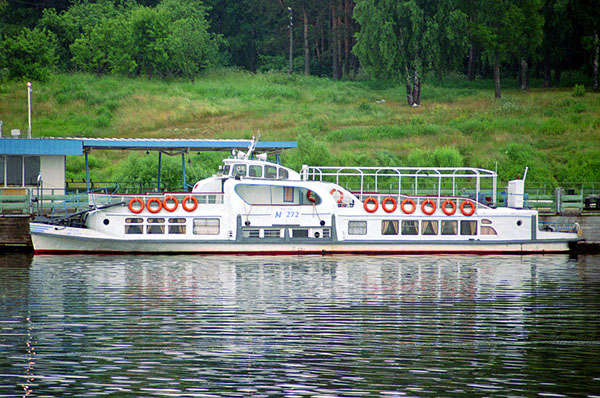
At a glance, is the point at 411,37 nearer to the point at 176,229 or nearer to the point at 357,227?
the point at 357,227

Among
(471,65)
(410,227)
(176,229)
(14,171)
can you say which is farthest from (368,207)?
(471,65)

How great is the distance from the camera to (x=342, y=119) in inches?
3280

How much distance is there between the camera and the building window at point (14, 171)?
145 ft

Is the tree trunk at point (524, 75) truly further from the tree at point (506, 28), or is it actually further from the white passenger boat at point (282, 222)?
the white passenger boat at point (282, 222)

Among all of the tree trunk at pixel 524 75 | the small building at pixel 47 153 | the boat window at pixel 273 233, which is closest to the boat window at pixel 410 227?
the boat window at pixel 273 233

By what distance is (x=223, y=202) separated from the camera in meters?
40.3

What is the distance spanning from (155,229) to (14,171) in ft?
32.6

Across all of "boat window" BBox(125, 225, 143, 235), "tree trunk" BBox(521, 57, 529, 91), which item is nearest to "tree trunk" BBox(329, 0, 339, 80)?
"tree trunk" BBox(521, 57, 529, 91)

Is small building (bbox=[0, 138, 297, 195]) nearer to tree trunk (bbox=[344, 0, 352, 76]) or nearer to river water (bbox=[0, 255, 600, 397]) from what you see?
river water (bbox=[0, 255, 600, 397])

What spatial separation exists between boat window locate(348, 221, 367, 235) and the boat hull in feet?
1.74

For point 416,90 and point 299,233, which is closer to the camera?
point 299,233

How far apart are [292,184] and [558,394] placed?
80.9 ft

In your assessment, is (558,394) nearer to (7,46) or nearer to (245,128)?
(245,128)

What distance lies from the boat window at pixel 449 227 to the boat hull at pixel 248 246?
0.57 meters
